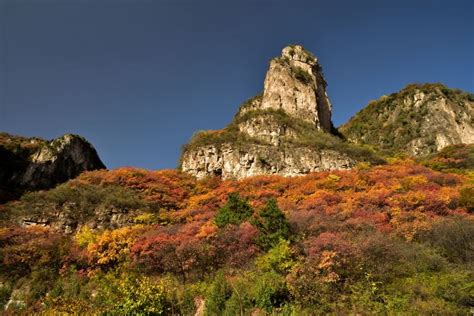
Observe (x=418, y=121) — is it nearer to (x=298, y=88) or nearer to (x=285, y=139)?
(x=298, y=88)

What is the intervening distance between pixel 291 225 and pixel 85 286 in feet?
46.3

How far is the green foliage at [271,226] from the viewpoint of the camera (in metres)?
21.4

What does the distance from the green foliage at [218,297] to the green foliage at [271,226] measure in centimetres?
426

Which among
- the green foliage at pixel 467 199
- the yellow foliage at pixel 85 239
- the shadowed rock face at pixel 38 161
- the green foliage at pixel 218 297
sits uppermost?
the shadowed rock face at pixel 38 161

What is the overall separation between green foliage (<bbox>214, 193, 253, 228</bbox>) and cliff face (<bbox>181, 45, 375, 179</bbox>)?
71.5 feet

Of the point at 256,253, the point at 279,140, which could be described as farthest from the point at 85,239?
the point at 279,140

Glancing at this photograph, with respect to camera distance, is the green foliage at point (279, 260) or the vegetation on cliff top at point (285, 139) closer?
the green foliage at point (279, 260)

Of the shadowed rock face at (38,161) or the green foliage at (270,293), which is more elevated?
the shadowed rock face at (38,161)

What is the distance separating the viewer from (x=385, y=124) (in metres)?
98.0


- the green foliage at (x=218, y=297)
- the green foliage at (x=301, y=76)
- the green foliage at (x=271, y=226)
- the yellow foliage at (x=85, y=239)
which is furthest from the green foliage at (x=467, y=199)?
the green foliage at (x=301, y=76)

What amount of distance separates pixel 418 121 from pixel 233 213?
79.0m

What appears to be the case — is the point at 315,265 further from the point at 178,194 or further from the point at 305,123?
the point at 305,123

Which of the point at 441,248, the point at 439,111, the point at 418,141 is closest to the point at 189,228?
the point at 441,248

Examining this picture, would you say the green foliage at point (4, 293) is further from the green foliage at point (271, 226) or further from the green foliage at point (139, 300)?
the green foliage at point (271, 226)
